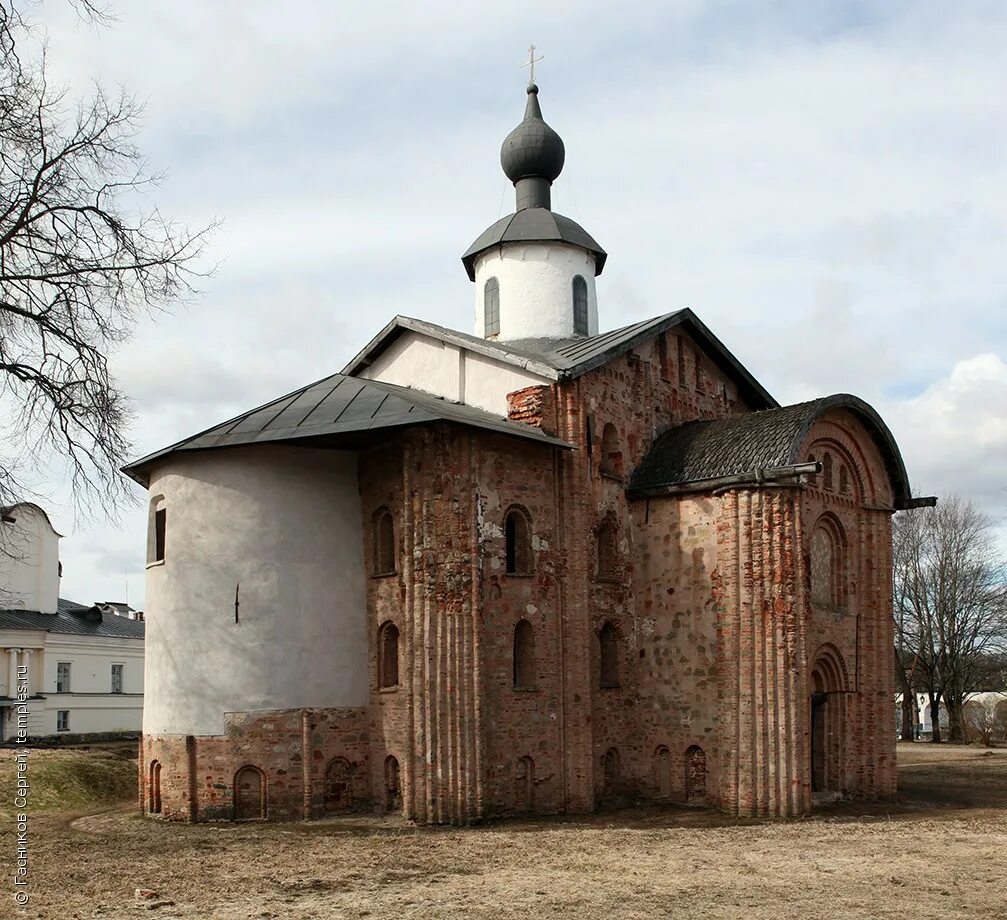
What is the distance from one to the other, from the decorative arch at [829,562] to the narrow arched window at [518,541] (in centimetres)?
537

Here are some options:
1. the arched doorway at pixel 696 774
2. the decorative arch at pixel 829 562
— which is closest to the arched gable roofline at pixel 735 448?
the decorative arch at pixel 829 562

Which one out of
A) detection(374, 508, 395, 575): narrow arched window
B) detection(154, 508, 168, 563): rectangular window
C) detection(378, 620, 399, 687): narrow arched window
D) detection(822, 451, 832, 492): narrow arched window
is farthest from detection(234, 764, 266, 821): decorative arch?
detection(822, 451, 832, 492): narrow arched window

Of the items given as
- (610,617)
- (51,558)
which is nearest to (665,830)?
(610,617)

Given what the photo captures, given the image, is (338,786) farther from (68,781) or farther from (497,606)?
(68,781)

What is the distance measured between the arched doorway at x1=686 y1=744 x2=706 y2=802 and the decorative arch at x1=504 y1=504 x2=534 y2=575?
4016mm

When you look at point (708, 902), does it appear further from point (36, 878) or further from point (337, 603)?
point (337, 603)

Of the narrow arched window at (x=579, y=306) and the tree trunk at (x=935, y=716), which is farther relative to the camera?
the tree trunk at (x=935, y=716)

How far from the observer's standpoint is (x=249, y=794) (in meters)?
17.2

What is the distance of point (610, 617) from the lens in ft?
63.1

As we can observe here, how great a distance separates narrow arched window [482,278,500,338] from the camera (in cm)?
2366

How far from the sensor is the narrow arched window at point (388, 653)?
1806 cm

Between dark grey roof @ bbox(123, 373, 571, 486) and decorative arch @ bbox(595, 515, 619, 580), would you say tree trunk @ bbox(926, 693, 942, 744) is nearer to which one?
decorative arch @ bbox(595, 515, 619, 580)

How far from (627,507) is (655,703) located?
331 centimetres

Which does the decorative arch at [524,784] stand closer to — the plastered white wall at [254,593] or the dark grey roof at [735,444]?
the plastered white wall at [254,593]
